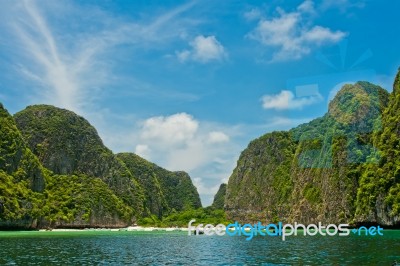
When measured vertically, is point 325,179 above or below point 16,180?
above

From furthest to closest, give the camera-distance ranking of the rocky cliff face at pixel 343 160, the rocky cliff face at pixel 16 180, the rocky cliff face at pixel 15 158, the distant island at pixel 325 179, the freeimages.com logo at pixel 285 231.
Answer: the rocky cliff face at pixel 15 158
the rocky cliff face at pixel 343 160
the rocky cliff face at pixel 16 180
the distant island at pixel 325 179
the freeimages.com logo at pixel 285 231

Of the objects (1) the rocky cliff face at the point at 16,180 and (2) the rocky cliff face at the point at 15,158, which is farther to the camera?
(2) the rocky cliff face at the point at 15,158

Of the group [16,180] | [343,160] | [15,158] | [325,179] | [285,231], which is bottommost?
[285,231]

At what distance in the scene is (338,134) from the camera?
160 m

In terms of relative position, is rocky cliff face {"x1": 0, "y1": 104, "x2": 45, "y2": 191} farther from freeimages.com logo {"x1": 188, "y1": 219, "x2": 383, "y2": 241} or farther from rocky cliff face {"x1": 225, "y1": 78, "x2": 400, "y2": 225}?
rocky cliff face {"x1": 225, "y1": 78, "x2": 400, "y2": 225}

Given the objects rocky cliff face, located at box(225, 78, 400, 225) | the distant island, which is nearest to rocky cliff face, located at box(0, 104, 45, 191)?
the distant island

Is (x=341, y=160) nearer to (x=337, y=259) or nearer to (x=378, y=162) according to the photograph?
(x=378, y=162)

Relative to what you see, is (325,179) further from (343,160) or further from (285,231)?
(285,231)

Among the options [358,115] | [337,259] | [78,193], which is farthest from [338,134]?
[337,259]

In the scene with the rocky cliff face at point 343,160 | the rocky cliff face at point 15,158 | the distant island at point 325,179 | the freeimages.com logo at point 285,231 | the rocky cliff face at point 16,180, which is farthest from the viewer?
the rocky cliff face at point 15,158

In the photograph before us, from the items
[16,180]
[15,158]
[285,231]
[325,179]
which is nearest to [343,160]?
[325,179]

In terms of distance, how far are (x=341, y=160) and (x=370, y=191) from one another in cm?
3102

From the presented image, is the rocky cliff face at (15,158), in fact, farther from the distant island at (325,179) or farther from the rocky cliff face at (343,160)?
the rocky cliff face at (343,160)

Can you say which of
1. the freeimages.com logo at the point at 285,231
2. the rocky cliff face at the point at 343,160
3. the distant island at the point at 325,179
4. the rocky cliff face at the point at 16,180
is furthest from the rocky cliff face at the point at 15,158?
the rocky cliff face at the point at 343,160
